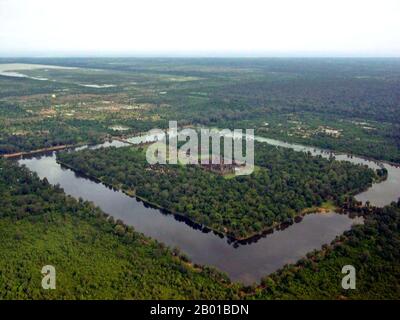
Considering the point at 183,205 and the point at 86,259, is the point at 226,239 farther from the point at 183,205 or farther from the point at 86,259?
the point at 86,259

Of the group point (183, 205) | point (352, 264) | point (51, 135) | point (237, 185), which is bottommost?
point (352, 264)

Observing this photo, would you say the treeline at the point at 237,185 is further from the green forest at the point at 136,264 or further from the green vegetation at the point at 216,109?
the green vegetation at the point at 216,109

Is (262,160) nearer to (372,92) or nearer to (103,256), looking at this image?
(103,256)

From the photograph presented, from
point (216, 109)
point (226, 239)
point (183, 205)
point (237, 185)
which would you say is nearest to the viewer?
point (226, 239)

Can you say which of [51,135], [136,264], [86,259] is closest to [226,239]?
[136,264]

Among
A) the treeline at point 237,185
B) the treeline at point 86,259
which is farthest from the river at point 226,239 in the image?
the treeline at point 86,259
